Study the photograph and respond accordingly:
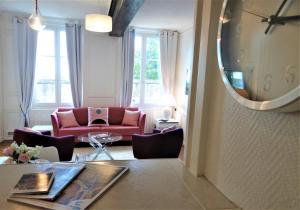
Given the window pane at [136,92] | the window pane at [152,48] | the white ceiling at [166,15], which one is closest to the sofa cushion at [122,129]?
the window pane at [136,92]

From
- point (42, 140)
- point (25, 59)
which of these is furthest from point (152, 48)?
point (42, 140)

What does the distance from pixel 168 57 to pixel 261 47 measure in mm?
5326

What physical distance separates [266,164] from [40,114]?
18.0 ft

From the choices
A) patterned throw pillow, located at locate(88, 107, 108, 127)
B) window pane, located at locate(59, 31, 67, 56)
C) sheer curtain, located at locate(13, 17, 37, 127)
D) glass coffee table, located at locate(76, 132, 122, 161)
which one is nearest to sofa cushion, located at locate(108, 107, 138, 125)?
patterned throw pillow, located at locate(88, 107, 108, 127)

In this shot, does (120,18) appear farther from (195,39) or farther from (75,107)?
(195,39)

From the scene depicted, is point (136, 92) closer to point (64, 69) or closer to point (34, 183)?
point (64, 69)

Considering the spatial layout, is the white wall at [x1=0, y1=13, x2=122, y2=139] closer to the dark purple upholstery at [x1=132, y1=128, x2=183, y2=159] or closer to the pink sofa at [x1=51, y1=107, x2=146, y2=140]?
the pink sofa at [x1=51, y1=107, x2=146, y2=140]

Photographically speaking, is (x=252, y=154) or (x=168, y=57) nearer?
(x=252, y=154)

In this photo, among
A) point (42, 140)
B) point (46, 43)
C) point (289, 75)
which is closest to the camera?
point (289, 75)

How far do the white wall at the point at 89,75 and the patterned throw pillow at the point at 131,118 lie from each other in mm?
559

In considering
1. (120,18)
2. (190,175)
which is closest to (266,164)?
(190,175)

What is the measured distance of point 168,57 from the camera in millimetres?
5910

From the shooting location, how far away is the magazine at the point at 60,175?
796mm

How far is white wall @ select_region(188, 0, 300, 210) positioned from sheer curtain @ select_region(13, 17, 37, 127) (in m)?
4.96
